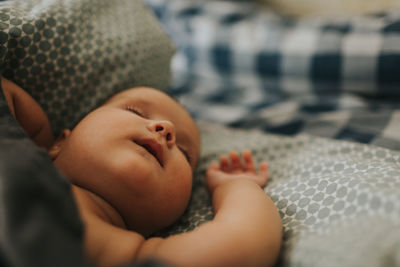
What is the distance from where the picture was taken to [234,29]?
1318mm

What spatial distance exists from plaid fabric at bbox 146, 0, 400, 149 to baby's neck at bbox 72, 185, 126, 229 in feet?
1.87

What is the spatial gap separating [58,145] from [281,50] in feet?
2.71

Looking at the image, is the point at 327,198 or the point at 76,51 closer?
the point at 327,198

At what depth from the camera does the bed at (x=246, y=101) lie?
46 centimetres

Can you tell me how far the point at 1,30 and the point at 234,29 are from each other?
2.80 ft

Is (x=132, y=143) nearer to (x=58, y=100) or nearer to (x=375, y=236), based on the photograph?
(x=58, y=100)

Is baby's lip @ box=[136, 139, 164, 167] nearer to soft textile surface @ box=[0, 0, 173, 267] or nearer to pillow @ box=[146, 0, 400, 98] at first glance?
soft textile surface @ box=[0, 0, 173, 267]

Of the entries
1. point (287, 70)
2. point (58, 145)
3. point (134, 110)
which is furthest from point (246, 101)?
point (58, 145)

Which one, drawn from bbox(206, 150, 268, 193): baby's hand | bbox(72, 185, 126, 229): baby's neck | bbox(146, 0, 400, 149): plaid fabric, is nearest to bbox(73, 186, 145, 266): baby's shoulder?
bbox(72, 185, 126, 229): baby's neck

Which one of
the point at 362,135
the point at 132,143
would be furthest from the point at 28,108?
the point at 362,135

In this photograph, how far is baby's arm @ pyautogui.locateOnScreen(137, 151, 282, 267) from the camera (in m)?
0.50

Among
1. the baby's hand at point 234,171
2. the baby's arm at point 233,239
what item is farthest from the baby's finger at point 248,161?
the baby's arm at point 233,239

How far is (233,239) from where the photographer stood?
0.51m

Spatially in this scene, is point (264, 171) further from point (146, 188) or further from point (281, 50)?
point (281, 50)
